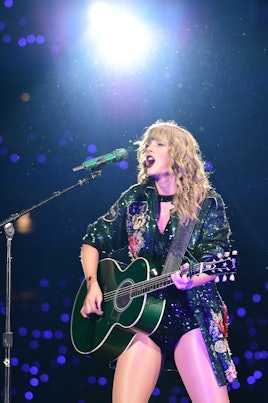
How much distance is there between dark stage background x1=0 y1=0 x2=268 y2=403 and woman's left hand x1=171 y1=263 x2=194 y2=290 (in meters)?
1.23

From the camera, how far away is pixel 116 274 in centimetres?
311

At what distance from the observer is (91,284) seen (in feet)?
10.3

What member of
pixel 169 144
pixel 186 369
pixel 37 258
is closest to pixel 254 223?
pixel 169 144

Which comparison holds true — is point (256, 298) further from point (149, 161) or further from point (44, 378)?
point (44, 378)

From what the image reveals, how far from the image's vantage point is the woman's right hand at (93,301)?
10.1 ft

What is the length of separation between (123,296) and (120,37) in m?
2.28

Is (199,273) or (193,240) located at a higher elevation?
(193,240)

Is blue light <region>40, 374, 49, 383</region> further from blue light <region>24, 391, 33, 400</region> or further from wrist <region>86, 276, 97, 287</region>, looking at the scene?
wrist <region>86, 276, 97, 287</region>

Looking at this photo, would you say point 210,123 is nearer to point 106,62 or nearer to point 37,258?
point 106,62

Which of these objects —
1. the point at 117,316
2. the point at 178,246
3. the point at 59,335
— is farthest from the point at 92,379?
the point at 178,246

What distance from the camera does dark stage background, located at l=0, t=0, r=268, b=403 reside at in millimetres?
3900

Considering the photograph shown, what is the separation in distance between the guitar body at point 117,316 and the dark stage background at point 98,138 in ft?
3.28

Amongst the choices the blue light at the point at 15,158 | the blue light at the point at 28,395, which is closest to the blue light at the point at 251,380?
the blue light at the point at 28,395

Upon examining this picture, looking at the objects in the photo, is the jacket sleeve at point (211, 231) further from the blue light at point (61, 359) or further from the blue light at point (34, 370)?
the blue light at point (34, 370)
